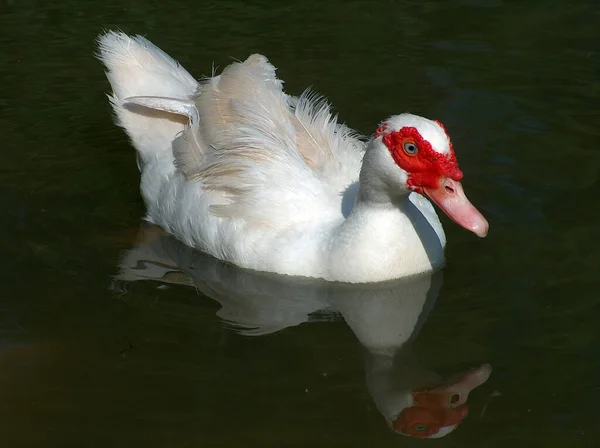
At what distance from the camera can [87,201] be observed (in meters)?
8.69

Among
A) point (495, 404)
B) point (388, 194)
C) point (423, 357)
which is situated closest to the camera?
point (495, 404)

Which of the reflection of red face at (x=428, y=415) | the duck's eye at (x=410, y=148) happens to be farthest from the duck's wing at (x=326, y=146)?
the reflection of red face at (x=428, y=415)

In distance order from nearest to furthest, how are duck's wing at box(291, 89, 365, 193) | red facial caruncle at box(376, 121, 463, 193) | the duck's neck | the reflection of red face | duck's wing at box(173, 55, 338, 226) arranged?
the reflection of red face, red facial caruncle at box(376, 121, 463, 193), the duck's neck, duck's wing at box(173, 55, 338, 226), duck's wing at box(291, 89, 365, 193)

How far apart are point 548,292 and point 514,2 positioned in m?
5.22

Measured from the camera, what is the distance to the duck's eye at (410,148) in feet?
22.4

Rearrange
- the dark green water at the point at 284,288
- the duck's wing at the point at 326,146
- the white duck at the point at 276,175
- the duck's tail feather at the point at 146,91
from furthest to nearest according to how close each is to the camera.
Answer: the duck's tail feather at the point at 146,91 → the duck's wing at the point at 326,146 → the white duck at the point at 276,175 → the dark green water at the point at 284,288

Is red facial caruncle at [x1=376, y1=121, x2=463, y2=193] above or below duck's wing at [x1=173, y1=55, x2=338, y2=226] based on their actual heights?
above

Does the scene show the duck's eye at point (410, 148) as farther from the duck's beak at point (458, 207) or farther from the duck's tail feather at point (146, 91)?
the duck's tail feather at point (146, 91)

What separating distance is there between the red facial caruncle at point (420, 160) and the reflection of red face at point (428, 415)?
1.30 m

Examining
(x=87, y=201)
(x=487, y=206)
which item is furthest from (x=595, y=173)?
(x=87, y=201)

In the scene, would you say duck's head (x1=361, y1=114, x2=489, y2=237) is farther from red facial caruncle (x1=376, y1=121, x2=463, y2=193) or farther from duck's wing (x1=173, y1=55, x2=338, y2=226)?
duck's wing (x1=173, y1=55, x2=338, y2=226)

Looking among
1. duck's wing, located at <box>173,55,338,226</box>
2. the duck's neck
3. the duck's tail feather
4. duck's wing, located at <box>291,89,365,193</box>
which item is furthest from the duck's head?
the duck's tail feather

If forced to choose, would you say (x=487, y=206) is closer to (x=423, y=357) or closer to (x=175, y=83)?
(x=423, y=357)

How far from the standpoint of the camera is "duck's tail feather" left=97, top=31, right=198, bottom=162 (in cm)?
867
